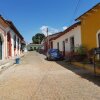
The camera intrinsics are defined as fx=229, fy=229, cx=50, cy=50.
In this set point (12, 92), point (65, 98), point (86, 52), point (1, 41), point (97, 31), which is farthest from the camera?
point (1, 41)

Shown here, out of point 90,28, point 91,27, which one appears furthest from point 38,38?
point 91,27

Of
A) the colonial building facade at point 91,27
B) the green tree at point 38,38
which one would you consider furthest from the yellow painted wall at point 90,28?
the green tree at point 38,38

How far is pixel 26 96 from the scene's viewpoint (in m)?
7.21

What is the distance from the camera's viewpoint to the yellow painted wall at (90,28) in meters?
16.8

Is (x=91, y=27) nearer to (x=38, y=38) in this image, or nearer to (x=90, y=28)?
(x=90, y=28)

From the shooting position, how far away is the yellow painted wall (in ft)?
55.3

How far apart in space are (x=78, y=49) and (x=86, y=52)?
775 mm

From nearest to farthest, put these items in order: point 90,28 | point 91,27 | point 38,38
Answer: point 91,27 < point 90,28 < point 38,38

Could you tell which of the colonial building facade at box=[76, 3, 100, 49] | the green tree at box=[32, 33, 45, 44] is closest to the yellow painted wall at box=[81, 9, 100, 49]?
the colonial building facade at box=[76, 3, 100, 49]

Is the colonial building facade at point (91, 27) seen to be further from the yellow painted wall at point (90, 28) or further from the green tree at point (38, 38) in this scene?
the green tree at point (38, 38)

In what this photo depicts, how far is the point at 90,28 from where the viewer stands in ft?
60.3

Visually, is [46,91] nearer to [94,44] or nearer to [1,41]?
[94,44]

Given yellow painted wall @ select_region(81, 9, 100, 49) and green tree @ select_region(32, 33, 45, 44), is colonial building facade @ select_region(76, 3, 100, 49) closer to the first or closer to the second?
yellow painted wall @ select_region(81, 9, 100, 49)

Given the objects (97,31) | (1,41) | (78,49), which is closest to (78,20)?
(78,49)
